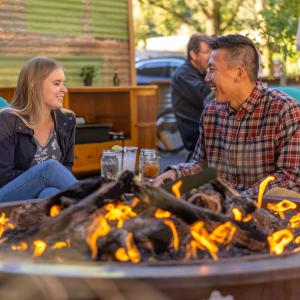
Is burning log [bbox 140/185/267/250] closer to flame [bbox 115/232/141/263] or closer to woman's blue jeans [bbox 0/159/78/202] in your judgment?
flame [bbox 115/232/141/263]

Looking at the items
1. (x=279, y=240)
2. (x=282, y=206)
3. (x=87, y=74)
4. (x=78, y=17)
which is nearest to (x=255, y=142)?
(x=282, y=206)

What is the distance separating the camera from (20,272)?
1.89 meters

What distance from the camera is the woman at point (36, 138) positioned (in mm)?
4176

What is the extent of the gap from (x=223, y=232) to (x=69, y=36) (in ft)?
23.9

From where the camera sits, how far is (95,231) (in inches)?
86.9

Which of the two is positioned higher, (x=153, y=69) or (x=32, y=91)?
(x=32, y=91)

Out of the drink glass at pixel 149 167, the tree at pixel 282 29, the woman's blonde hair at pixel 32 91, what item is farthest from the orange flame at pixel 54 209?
the tree at pixel 282 29

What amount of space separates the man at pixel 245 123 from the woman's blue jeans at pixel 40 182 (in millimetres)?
838

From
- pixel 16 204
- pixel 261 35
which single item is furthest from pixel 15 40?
pixel 16 204

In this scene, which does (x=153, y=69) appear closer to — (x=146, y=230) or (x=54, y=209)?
(x=54, y=209)

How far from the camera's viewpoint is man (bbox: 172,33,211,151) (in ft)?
24.2

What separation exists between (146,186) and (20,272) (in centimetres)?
59

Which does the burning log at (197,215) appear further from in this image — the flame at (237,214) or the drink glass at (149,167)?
the drink glass at (149,167)

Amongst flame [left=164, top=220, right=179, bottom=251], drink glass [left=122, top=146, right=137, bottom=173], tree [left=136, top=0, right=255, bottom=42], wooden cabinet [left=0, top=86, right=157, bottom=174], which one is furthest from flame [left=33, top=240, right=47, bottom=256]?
tree [left=136, top=0, right=255, bottom=42]
